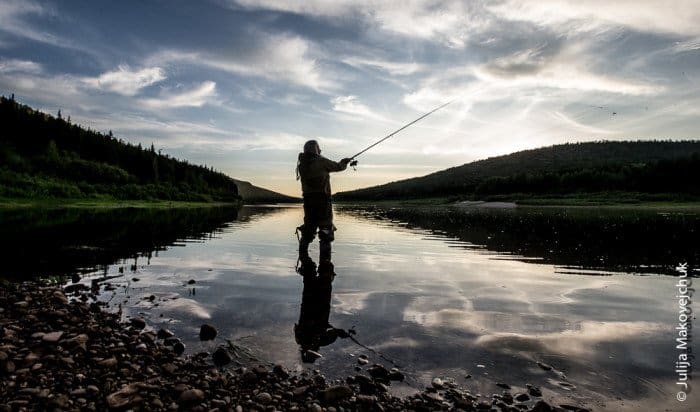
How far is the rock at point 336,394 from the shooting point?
4.77m

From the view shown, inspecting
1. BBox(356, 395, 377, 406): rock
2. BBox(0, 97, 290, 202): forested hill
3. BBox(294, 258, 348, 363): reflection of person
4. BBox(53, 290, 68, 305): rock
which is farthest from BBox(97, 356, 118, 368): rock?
BBox(0, 97, 290, 202): forested hill

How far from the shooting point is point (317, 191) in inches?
547

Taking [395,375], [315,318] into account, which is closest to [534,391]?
[395,375]

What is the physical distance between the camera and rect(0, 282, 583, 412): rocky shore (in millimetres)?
4570

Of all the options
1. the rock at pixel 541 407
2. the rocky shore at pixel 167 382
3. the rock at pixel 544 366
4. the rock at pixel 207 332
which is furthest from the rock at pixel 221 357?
the rock at pixel 544 366

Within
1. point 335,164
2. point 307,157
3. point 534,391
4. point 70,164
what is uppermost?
point 70,164

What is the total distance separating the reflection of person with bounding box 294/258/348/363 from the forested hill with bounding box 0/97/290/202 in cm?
6892

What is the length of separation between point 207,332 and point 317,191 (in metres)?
7.56

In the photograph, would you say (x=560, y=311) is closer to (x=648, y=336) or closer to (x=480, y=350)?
(x=648, y=336)

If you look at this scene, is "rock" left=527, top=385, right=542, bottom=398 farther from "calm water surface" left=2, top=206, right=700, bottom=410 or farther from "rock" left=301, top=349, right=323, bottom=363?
"rock" left=301, top=349, right=323, bottom=363

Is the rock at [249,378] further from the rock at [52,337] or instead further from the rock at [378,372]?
the rock at [52,337]

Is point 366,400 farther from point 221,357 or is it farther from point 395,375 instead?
point 221,357

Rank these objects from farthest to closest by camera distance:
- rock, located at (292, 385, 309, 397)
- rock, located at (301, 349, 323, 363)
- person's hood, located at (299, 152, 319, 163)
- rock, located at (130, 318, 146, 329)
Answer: person's hood, located at (299, 152, 319, 163) → rock, located at (130, 318, 146, 329) → rock, located at (301, 349, 323, 363) → rock, located at (292, 385, 309, 397)

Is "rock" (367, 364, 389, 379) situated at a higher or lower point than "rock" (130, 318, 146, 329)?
higher
